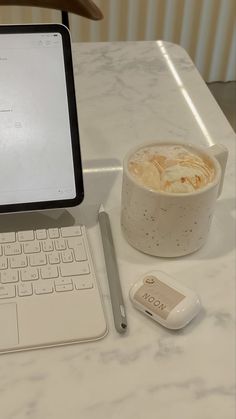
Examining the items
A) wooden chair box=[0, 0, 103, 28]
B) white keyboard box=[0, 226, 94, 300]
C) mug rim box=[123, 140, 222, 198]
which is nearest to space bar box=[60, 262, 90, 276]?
white keyboard box=[0, 226, 94, 300]

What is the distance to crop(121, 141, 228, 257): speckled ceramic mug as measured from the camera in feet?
2.14

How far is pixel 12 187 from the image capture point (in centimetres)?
71

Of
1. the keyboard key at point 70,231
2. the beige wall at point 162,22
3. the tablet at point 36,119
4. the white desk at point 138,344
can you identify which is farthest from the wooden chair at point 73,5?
the beige wall at point 162,22

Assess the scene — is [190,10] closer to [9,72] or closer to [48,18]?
[48,18]

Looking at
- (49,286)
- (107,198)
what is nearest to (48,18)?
(107,198)

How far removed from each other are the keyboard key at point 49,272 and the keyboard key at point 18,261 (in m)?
0.02

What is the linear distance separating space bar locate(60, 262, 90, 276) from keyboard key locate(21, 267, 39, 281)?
3 cm

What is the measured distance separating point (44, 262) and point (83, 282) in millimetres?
54

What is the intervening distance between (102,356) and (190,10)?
1931mm

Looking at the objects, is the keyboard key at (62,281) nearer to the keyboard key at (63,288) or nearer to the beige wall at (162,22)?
the keyboard key at (63,288)

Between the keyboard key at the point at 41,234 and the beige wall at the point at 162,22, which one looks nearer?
the keyboard key at the point at 41,234

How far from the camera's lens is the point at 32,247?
68 centimetres

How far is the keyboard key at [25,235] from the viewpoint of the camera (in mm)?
690

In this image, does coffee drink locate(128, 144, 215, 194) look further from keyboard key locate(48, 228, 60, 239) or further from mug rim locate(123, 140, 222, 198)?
keyboard key locate(48, 228, 60, 239)
